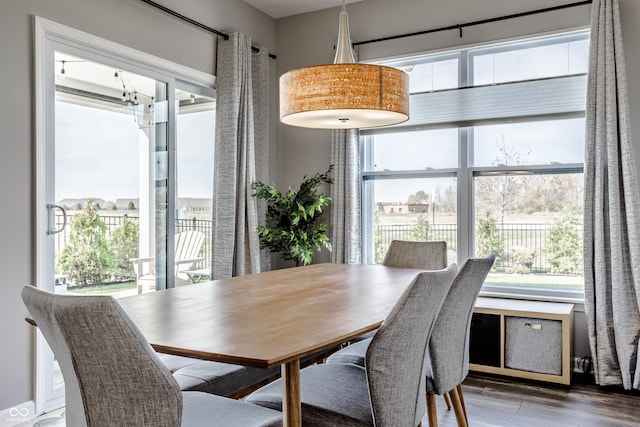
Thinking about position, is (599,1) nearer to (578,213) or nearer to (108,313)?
(578,213)

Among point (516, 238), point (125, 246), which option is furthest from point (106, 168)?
point (516, 238)

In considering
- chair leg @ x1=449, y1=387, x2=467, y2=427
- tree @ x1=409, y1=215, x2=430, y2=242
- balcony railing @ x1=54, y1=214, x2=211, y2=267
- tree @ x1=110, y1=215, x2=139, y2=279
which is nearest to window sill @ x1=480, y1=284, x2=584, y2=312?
tree @ x1=409, y1=215, x2=430, y2=242

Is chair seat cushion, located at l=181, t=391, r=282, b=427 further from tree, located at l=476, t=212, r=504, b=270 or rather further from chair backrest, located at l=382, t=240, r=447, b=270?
tree, located at l=476, t=212, r=504, b=270

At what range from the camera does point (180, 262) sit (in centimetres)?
388

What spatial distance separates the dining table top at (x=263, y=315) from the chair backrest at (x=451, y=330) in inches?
8.9

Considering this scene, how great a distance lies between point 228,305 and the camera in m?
1.91

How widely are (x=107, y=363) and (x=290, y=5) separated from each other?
3.90 metres

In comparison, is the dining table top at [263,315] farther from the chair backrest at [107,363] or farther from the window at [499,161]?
the window at [499,161]

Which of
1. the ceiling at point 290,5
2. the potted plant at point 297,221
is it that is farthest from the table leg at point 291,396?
the ceiling at point 290,5

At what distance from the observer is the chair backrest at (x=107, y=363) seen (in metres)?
1.16

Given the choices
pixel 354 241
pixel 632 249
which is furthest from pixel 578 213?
pixel 354 241

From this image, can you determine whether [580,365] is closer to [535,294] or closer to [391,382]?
[535,294]

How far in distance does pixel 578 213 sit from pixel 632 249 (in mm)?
516

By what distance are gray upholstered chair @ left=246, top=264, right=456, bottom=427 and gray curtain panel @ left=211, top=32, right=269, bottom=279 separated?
2.30m
